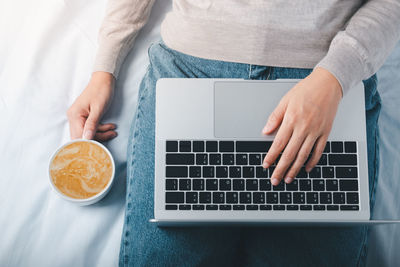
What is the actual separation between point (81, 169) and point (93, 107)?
17 cm

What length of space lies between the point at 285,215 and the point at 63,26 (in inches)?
31.2

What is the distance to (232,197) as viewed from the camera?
65 cm

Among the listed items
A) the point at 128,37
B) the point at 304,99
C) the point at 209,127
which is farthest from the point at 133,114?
the point at 304,99

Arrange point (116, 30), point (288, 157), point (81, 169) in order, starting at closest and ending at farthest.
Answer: point (288, 157), point (81, 169), point (116, 30)

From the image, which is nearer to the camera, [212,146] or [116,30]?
[212,146]

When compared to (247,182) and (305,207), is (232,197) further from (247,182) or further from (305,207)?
(305,207)

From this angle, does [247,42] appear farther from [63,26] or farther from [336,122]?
[63,26]

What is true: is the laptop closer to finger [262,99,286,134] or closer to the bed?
finger [262,99,286,134]

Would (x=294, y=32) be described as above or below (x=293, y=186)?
above

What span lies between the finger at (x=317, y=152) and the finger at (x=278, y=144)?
0.06 m

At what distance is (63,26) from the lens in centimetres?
95

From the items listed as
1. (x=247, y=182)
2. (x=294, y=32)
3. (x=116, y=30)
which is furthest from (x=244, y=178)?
(x=116, y=30)

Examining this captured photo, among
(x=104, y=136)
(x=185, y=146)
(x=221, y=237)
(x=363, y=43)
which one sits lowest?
(x=221, y=237)

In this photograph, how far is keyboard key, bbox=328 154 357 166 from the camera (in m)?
0.66
